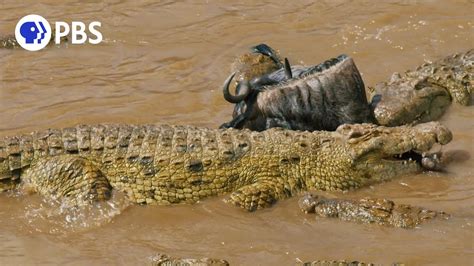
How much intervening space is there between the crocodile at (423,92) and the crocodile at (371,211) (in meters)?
1.47

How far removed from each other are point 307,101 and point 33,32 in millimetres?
4779

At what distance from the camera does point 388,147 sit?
20.7ft

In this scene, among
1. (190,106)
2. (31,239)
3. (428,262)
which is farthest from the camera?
(190,106)

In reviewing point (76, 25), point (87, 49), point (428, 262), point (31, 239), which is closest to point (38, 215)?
point (31, 239)

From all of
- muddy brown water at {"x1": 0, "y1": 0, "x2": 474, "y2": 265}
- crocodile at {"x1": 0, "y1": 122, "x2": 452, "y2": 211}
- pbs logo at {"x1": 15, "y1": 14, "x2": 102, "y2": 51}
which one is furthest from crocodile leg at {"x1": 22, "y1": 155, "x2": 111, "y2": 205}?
pbs logo at {"x1": 15, "y1": 14, "x2": 102, "y2": 51}

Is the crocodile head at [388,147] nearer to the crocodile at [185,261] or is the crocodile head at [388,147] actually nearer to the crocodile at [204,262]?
the crocodile at [204,262]

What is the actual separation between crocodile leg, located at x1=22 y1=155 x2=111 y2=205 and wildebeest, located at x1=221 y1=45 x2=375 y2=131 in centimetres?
142

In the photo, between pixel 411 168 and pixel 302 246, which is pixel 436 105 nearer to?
pixel 411 168

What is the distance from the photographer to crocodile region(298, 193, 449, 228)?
226 inches

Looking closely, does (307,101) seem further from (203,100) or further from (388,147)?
(203,100)

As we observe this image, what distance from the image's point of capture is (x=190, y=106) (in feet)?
26.7

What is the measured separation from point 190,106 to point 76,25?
9.88 ft

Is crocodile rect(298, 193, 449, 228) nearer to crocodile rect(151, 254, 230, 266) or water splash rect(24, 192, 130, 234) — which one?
crocodile rect(151, 254, 230, 266)

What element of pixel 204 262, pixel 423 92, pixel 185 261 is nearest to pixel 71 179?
pixel 185 261
